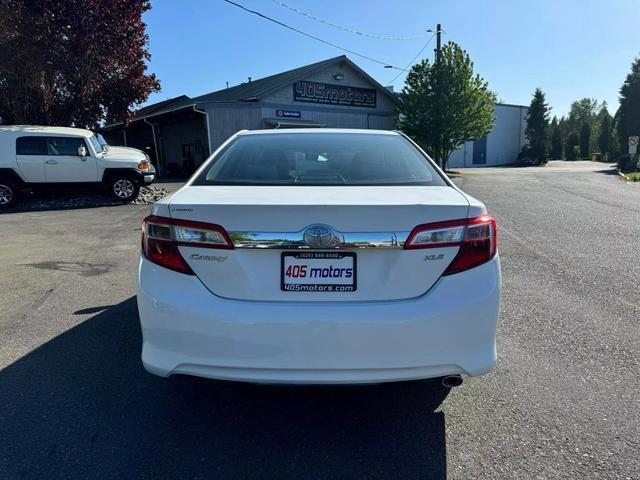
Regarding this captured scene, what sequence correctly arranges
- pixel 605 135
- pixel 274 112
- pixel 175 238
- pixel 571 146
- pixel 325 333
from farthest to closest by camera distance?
pixel 605 135, pixel 571 146, pixel 274 112, pixel 175 238, pixel 325 333

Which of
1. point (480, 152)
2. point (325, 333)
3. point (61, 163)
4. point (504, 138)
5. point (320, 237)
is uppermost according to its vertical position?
point (504, 138)

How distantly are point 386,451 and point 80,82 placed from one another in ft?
51.7

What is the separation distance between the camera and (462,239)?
82.9 inches

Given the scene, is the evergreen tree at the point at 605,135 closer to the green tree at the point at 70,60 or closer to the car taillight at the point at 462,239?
the green tree at the point at 70,60

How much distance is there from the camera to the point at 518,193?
598 inches

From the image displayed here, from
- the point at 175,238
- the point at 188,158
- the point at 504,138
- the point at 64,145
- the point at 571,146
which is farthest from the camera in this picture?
the point at 571,146

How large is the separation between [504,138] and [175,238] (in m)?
56.0

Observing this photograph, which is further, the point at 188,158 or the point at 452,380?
the point at 188,158

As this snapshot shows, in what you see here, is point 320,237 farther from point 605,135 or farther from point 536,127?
point 605,135

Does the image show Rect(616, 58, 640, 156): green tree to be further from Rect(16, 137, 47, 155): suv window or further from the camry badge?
the camry badge

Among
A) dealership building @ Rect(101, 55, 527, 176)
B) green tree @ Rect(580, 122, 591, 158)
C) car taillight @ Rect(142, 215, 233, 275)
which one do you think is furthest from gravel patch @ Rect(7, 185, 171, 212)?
green tree @ Rect(580, 122, 591, 158)

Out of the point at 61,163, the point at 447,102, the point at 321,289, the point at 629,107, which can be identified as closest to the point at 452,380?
the point at 321,289

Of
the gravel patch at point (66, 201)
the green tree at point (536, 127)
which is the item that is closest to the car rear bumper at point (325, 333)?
the gravel patch at point (66, 201)

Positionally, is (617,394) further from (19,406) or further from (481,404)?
(19,406)
